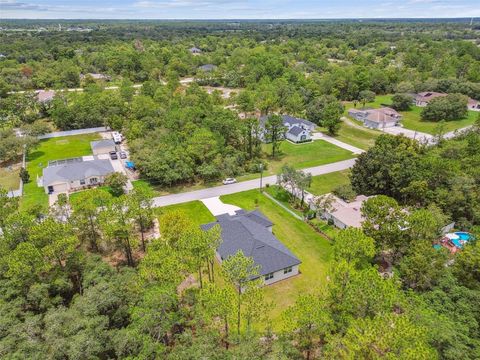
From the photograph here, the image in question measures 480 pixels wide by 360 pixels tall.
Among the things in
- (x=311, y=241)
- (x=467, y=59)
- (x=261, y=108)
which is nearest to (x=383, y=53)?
(x=467, y=59)

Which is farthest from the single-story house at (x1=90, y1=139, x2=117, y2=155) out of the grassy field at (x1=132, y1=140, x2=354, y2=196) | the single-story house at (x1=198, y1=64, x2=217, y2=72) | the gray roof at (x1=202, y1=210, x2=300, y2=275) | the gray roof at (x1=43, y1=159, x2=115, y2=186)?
the single-story house at (x1=198, y1=64, x2=217, y2=72)

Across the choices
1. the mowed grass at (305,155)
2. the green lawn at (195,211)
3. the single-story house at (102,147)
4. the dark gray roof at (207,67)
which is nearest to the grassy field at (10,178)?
the single-story house at (102,147)

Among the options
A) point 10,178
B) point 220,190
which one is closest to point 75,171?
point 10,178

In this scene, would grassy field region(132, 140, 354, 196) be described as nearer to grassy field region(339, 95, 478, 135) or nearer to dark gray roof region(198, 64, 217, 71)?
grassy field region(339, 95, 478, 135)

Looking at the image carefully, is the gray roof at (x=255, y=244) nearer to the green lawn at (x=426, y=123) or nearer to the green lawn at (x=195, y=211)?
the green lawn at (x=195, y=211)

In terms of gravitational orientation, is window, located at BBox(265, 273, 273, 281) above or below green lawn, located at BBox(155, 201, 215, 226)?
above

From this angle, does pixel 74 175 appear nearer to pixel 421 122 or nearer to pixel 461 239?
pixel 461 239
